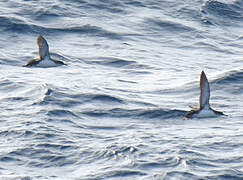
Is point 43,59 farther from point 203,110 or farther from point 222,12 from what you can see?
point 222,12

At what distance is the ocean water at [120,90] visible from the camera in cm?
1706

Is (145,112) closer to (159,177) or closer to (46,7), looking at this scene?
(159,177)

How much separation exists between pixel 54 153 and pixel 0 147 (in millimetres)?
1278

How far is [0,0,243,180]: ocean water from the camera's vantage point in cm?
1706

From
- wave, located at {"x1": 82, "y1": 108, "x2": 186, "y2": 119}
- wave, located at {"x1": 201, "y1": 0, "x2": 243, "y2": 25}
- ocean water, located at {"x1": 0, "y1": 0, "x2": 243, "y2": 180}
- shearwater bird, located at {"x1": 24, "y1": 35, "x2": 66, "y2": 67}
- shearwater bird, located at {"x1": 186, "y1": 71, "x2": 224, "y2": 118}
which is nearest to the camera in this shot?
ocean water, located at {"x1": 0, "y1": 0, "x2": 243, "y2": 180}

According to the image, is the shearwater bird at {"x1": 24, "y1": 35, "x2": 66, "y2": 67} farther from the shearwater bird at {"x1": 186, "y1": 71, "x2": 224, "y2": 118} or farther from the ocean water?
the shearwater bird at {"x1": 186, "y1": 71, "x2": 224, "y2": 118}

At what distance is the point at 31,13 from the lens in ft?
110

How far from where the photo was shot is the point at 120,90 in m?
24.1

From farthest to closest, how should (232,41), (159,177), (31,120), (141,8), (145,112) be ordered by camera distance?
(141,8), (232,41), (145,112), (31,120), (159,177)

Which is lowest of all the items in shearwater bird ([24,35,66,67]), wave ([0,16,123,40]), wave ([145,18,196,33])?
wave ([145,18,196,33])

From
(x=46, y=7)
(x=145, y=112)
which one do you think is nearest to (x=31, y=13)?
(x=46, y=7)

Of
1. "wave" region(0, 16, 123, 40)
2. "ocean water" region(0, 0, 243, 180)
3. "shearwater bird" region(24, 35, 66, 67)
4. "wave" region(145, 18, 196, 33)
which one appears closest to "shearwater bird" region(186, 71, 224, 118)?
"ocean water" region(0, 0, 243, 180)

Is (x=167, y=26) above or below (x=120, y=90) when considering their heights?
below

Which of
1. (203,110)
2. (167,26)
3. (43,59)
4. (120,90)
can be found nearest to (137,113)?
(203,110)
